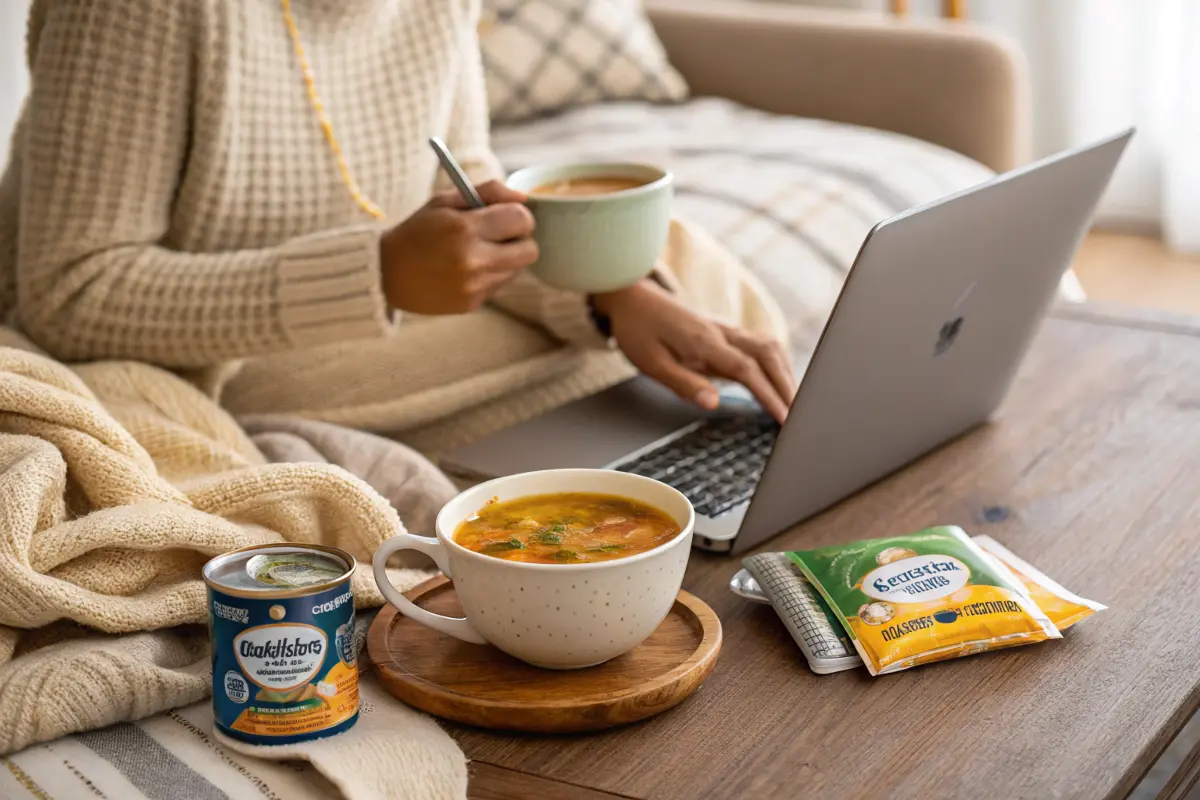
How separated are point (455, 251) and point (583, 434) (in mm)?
205

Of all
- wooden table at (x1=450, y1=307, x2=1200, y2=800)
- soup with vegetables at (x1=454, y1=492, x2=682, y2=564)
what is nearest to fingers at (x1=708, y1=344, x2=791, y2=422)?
wooden table at (x1=450, y1=307, x2=1200, y2=800)

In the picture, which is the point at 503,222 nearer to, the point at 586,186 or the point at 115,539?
the point at 586,186

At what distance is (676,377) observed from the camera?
3.76 ft

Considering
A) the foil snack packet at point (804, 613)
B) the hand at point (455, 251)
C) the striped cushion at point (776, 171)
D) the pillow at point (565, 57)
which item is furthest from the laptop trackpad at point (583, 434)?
the pillow at point (565, 57)

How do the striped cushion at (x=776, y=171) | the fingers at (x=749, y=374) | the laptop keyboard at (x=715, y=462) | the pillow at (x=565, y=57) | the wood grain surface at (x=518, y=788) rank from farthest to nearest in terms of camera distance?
the pillow at (x=565, y=57)
the striped cushion at (x=776, y=171)
the fingers at (x=749, y=374)
the laptop keyboard at (x=715, y=462)
the wood grain surface at (x=518, y=788)

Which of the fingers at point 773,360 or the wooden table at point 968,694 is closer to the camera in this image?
the wooden table at point 968,694

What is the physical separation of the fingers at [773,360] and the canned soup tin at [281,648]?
0.51 m

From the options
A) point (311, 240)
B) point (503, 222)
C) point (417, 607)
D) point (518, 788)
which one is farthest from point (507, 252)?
point (518, 788)

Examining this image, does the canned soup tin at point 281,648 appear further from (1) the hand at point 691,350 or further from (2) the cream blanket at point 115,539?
(1) the hand at point 691,350

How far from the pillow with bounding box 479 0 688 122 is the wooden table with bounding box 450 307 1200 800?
1443 mm

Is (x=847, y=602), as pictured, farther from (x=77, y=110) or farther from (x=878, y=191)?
(x=878, y=191)

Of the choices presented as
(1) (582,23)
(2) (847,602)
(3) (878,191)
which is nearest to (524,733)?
(2) (847,602)

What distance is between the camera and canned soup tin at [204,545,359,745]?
2.18ft

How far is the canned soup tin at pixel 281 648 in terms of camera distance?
2.18ft
